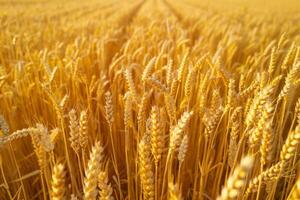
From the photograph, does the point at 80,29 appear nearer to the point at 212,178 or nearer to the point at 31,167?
the point at 31,167

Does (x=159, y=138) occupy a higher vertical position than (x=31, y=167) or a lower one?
higher

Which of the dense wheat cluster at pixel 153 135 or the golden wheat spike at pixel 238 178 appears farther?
the dense wheat cluster at pixel 153 135

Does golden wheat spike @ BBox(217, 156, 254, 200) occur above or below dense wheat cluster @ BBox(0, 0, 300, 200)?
above

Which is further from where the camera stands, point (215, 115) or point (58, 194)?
point (215, 115)

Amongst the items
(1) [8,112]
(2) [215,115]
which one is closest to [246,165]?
(2) [215,115]

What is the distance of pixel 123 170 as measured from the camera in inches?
38.4

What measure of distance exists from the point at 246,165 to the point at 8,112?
92 centimetres

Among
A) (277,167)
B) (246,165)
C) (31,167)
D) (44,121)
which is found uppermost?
(246,165)

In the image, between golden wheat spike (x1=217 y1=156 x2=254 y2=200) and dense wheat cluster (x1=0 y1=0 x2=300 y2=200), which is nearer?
golden wheat spike (x1=217 y1=156 x2=254 y2=200)

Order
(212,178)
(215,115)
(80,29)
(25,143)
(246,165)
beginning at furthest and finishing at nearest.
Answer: (80,29), (25,143), (212,178), (215,115), (246,165)

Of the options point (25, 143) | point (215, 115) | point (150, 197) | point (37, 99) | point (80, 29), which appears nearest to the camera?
point (150, 197)

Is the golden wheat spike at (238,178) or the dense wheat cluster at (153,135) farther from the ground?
the golden wheat spike at (238,178)

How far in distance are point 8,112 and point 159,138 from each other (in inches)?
27.1

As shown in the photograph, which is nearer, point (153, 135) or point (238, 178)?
point (238, 178)
